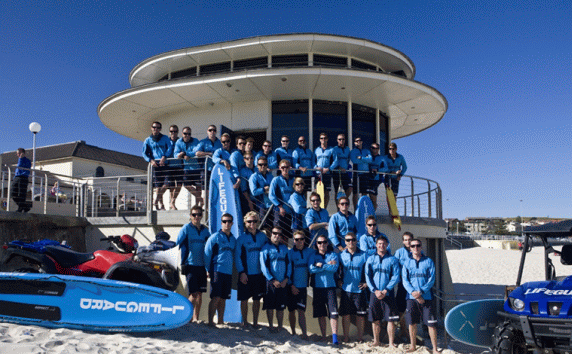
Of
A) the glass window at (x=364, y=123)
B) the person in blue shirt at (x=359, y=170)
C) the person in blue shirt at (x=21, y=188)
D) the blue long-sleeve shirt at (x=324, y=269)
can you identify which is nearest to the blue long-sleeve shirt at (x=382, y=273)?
the blue long-sleeve shirt at (x=324, y=269)

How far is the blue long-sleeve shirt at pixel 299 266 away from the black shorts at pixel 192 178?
300 centimetres

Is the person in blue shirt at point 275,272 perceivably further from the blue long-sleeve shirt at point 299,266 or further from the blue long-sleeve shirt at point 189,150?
the blue long-sleeve shirt at point 189,150

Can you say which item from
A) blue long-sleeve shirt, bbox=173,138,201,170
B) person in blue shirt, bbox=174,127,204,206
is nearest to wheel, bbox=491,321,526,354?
person in blue shirt, bbox=174,127,204,206

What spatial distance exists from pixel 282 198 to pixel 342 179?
6.90 feet

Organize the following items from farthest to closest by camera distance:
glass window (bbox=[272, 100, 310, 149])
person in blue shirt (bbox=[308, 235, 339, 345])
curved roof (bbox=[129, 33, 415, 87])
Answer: glass window (bbox=[272, 100, 310, 149]) < curved roof (bbox=[129, 33, 415, 87]) < person in blue shirt (bbox=[308, 235, 339, 345])

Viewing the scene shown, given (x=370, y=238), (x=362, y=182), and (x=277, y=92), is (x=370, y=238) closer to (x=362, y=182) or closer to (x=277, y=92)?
(x=362, y=182)

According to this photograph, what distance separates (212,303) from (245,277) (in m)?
0.59

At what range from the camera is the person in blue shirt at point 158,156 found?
9.22 m

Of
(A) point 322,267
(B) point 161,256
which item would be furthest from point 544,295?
(B) point 161,256

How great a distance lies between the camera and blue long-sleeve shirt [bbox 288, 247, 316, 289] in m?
6.73

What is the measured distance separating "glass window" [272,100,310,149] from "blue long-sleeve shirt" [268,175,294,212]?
406cm

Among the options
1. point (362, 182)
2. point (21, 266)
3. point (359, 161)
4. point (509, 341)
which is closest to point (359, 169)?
point (359, 161)

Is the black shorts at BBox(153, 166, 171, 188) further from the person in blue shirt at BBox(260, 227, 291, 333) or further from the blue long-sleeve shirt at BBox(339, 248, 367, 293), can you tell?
the blue long-sleeve shirt at BBox(339, 248, 367, 293)

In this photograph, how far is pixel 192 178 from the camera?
9.41 metres
